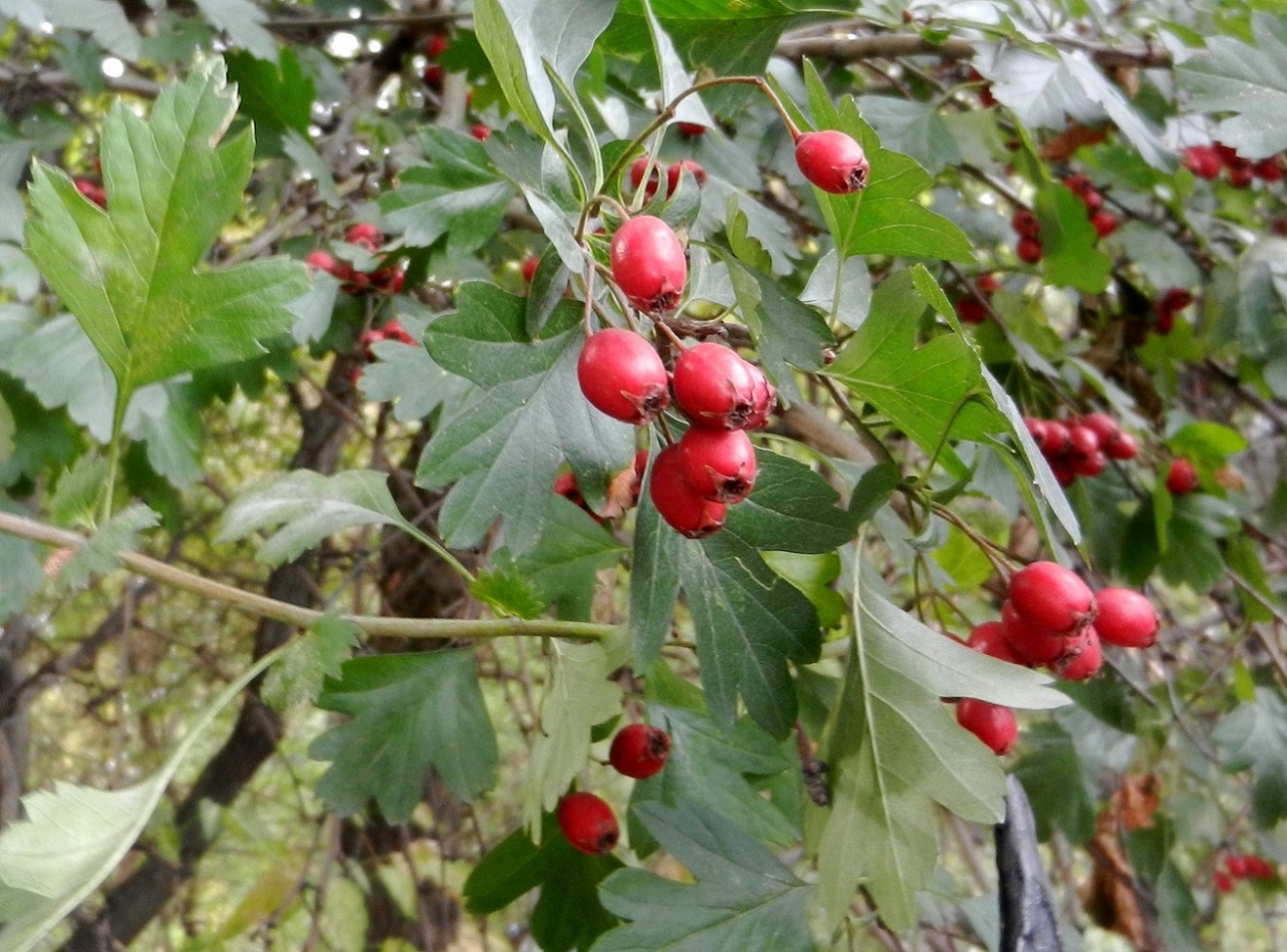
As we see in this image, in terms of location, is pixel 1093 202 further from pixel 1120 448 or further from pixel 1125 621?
pixel 1125 621

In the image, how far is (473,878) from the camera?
1.07m

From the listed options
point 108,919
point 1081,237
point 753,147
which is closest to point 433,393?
point 753,147

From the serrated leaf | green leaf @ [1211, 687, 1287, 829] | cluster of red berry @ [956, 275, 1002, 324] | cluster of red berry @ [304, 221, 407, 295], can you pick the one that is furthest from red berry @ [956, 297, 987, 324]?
the serrated leaf

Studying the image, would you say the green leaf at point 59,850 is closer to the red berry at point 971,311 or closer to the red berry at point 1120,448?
the red berry at point 1120,448

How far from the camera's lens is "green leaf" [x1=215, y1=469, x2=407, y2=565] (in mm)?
783

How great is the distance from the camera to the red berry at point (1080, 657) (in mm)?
739

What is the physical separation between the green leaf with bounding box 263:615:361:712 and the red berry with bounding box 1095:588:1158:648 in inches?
23.8

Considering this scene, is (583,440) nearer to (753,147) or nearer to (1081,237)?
(753,147)

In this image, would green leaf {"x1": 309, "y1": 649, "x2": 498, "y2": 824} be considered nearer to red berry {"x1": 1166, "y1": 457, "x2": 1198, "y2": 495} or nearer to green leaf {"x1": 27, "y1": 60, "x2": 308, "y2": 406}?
green leaf {"x1": 27, "y1": 60, "x2": 308, "y2": 406}

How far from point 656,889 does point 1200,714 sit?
1.85 m

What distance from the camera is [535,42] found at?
0.62 m

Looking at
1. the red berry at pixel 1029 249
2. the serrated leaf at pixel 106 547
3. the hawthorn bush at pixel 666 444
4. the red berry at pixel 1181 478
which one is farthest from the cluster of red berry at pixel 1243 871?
the serrated leaf at pixel 106 547

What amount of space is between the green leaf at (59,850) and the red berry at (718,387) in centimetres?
40

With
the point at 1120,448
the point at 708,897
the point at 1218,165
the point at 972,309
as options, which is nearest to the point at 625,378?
the point at 708,897
